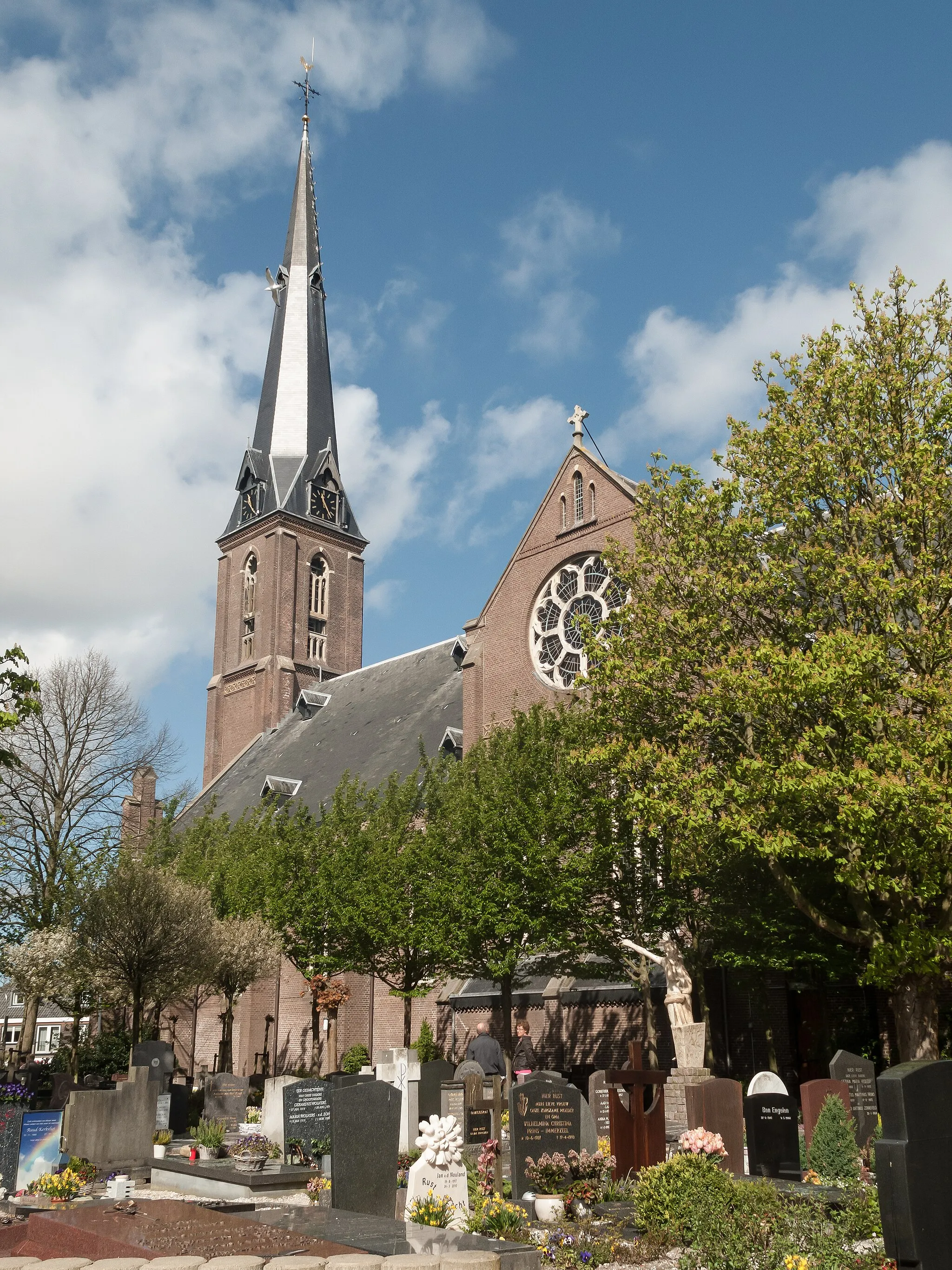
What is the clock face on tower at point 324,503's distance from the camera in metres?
53.2

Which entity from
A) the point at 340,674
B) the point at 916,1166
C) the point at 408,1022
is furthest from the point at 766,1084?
the point at 340,674

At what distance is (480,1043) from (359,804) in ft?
62.9

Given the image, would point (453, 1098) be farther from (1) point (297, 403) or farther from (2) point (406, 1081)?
(1) point (297, 403)

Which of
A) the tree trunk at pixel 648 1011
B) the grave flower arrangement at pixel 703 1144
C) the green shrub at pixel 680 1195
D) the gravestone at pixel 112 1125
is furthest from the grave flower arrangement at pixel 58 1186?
the tree trunk at pixel 648 1011

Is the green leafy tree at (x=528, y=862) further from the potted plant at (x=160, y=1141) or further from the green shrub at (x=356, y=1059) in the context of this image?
the green shrub at (x=356, y=1059)

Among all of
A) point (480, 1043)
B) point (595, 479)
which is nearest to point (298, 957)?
point (480, 1043)

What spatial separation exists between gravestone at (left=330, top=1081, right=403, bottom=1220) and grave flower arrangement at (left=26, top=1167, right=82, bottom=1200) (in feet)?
12.1

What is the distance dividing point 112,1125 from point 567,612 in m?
18.2

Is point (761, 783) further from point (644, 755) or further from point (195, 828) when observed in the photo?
point (195, 828)

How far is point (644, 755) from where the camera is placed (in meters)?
17.5

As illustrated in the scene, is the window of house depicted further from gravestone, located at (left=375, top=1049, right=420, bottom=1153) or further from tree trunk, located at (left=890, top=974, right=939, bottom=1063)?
tree trunk, located at (left=890, top=974, right=939, bottom=1063)

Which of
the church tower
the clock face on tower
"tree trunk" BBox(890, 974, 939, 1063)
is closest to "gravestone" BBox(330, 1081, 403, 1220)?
"tree trunk" BBox(890, 974, 939, 1063)

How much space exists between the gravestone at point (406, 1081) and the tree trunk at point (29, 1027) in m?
16.8

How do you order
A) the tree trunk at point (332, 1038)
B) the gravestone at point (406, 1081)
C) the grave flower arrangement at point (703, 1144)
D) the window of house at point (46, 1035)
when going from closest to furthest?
the grave flower arrangement at point (703, 1144) → the gravestone at point (406, 1081) → the tree trunk at point (332, 1038) → the window of house at point (46, 1035)
